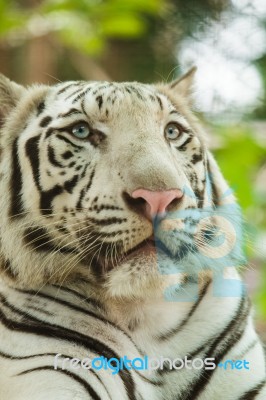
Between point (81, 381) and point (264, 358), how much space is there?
48 centimetres

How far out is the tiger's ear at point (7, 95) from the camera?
158cm

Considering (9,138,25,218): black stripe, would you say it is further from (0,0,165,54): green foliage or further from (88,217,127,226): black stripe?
(0,0,165,54): green foliage

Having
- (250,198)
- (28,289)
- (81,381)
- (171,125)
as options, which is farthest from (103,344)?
(250,198)

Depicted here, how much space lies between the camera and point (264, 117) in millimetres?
3432

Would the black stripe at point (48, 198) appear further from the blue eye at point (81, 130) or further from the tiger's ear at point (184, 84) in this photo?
the tiger's ear at point (184, 84)

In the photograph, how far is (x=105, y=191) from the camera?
1.27m

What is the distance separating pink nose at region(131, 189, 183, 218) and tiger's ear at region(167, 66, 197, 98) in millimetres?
640

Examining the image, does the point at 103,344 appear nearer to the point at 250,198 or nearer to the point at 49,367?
the point at 49,367

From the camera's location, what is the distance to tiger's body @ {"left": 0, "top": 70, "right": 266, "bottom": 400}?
123 cm

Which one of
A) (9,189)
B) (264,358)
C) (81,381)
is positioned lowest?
(81,381)

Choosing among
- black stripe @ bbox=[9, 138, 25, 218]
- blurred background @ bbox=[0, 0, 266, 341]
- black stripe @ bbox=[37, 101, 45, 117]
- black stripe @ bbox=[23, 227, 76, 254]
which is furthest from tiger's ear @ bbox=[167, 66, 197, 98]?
black stripe @ bbox=[23, 227, 76, 254]

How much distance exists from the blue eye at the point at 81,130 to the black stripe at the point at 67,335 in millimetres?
407

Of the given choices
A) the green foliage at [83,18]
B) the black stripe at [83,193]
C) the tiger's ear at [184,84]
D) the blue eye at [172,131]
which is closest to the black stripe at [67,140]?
the black stripe at [83,193]

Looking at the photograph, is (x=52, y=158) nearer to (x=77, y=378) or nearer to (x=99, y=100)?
(x=99, y=100)
